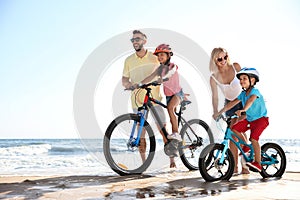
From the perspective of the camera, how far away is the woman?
5.12m

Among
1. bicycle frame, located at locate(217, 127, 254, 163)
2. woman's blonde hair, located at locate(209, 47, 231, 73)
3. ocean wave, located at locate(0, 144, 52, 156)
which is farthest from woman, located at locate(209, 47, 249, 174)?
ocean wave, located at locate(0, 144, 52, 156)

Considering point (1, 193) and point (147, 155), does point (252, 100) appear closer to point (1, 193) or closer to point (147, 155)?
point (147, 155)

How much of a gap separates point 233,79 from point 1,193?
345cm

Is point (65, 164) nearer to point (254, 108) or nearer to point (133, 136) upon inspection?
point (133, 136)

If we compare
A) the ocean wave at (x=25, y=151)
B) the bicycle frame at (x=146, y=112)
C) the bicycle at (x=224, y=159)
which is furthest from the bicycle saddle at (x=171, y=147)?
the ocean wave at (x=25, y=151)

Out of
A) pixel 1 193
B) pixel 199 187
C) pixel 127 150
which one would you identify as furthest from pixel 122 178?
pixel 1 193

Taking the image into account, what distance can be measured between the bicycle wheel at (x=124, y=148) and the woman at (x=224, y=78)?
3.78 feet

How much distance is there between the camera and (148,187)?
3873mm

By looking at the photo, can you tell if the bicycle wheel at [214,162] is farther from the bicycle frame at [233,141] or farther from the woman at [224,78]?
the woman at [224,78]

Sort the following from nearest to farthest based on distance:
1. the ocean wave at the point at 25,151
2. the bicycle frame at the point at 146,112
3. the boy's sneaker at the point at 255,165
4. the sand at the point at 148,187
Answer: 1. the sand at the point at 148,187
2. the boy's sneaker at the point at 255,165
3. the bicycle frame at the point at 146,112
4. the ocean wave at the point at 25,151

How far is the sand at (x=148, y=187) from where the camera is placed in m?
3.40

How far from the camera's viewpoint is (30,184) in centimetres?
417

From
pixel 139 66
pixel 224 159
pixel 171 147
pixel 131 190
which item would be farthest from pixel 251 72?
pixel 131 190

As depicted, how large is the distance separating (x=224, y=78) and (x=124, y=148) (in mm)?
1844
